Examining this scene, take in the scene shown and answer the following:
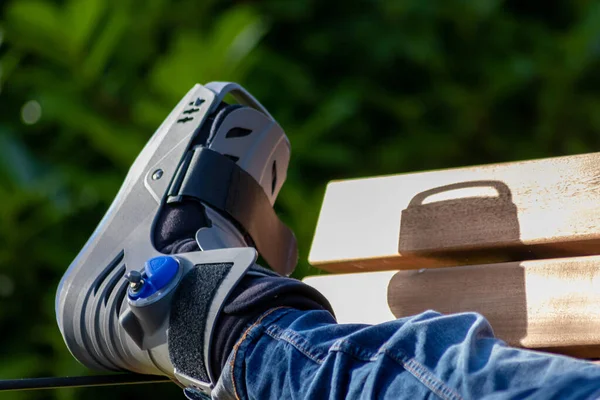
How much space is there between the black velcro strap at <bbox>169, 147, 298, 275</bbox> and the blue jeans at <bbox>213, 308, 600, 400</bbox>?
255mm

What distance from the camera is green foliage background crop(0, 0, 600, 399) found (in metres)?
1.68

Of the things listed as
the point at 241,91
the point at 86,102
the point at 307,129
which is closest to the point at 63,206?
the point at 86,102

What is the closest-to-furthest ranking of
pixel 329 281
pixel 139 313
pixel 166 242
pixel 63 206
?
Answer: pixel 139 313, pixel 166 242, pixel 329 281, pixel 63 206

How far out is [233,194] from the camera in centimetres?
107

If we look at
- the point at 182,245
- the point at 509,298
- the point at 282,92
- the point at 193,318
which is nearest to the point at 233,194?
the point at 182,245

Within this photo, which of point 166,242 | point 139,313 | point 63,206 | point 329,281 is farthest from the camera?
point 63,206

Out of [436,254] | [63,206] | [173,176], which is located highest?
[173,176]

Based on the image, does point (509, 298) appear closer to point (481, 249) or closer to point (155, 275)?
point (481, 249)

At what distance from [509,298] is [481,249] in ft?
0.28

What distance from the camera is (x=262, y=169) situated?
44.4 inches

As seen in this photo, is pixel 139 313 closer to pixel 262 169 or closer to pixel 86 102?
pixel 262 169

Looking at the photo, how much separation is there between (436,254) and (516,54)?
3.40ft

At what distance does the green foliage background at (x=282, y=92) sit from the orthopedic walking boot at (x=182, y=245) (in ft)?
1.83

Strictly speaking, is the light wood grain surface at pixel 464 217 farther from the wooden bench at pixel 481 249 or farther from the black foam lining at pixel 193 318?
the black foam lining at pixel 193 318
